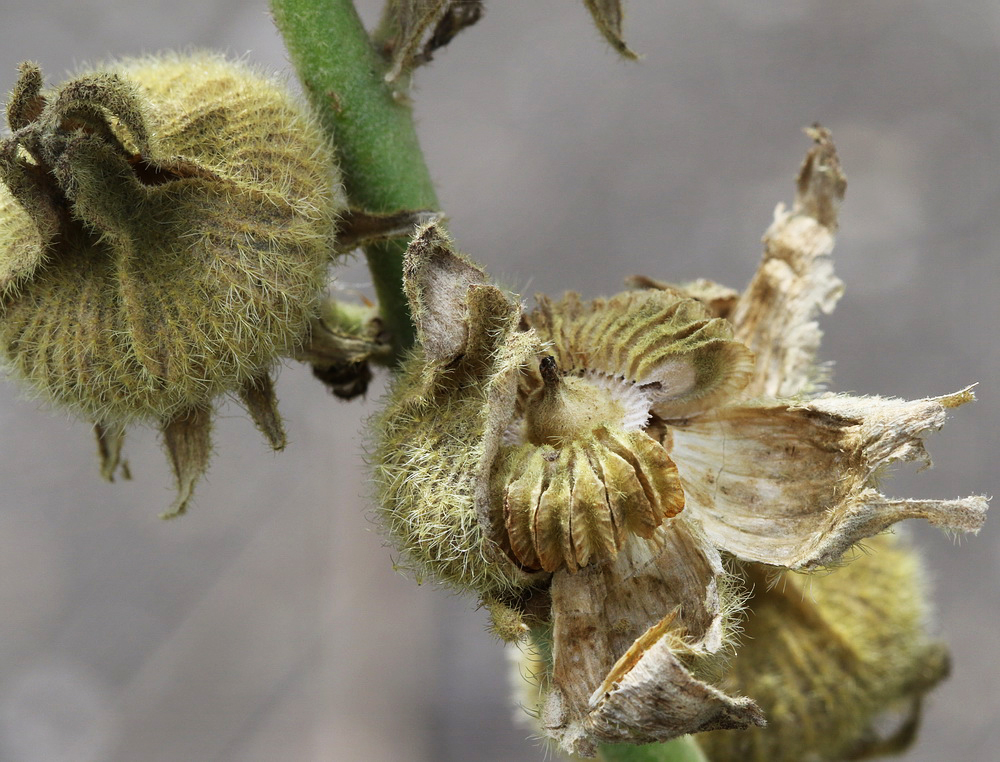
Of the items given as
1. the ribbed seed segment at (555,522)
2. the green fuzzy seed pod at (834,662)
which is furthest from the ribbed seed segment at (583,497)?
the green fuzzy seed pod at (834,662)

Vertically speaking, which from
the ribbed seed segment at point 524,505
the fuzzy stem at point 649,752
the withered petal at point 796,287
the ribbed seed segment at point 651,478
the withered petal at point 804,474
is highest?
the withered petal at point 796,287

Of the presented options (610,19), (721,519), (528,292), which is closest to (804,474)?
(721,519)

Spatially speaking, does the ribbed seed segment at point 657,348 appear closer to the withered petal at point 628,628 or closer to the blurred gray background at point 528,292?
the withered petal at point 628,628

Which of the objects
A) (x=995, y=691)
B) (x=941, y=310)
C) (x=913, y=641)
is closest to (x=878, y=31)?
(x=941, y=310)

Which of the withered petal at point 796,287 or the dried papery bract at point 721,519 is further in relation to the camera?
the withered petal at point 796,287

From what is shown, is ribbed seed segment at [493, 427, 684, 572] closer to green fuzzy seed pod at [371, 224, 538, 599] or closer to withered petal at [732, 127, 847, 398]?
green fuzzy seed pod at [371, 224, 538, 599]

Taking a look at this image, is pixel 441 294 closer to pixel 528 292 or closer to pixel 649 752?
pixel 649 752
